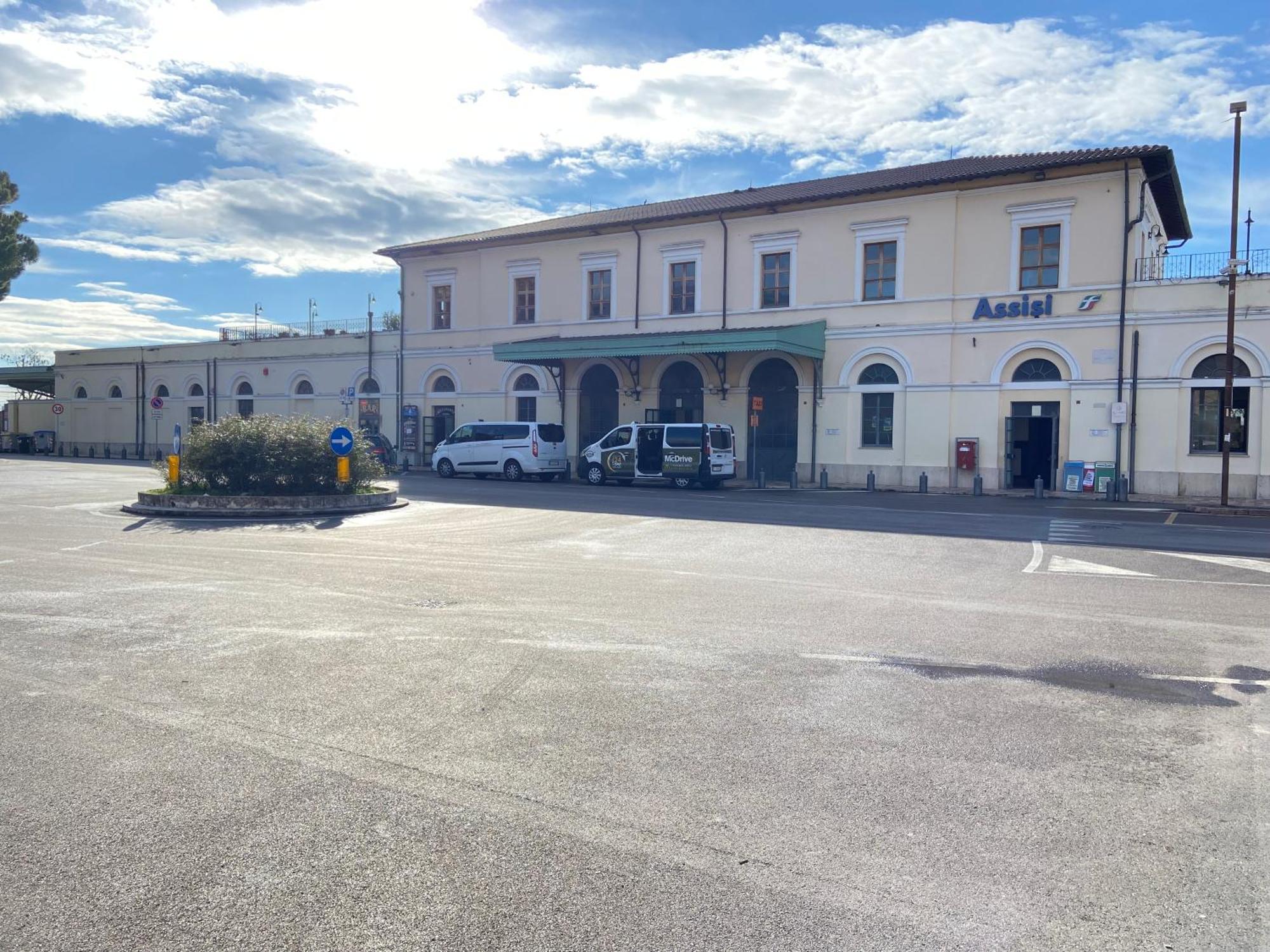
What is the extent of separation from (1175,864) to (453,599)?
7121 millimetres

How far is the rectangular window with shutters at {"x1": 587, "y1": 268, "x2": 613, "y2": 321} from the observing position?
117ft

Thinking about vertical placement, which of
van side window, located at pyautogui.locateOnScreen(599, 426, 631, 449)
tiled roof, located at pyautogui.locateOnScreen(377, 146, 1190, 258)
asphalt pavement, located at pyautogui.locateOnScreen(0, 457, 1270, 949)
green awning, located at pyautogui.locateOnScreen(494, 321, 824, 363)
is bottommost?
asphalt pavement, located at pyautogui.locateOnScreen(0, 457, 1270, 949)

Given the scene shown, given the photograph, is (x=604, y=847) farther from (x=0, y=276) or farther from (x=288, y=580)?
(x=0, y=276)

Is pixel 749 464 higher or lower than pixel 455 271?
lower

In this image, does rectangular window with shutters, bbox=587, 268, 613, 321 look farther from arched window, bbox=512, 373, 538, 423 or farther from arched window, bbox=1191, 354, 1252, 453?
arched window, bbox=1191, 354, 1252, 453

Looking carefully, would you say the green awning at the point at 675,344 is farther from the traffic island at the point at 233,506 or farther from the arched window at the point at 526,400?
the traffic island at the point at 233,506

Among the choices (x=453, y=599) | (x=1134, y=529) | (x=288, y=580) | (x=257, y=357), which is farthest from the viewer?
(x=257, y=357)

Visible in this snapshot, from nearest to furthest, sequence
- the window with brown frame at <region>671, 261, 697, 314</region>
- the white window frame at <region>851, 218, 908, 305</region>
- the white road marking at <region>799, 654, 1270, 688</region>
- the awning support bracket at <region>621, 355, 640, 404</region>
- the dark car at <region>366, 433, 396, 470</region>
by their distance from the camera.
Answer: the white road marking at <region>799, 654, 1270, 688</region> → the white window frame at <region>851, 218, 908, 305</region> → the window with brown frame at <region>671, 261, 697, 314</region> → the awning support bracket at <region>621, 355, 640, 404</region> → the dark car at <region>366, 433, 396, 470</region>

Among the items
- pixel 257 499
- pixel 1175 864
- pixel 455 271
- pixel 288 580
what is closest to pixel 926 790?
pixel 1175 864

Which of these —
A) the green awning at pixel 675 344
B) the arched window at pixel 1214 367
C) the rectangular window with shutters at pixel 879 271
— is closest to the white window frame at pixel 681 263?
the green awning at pixel 675 344

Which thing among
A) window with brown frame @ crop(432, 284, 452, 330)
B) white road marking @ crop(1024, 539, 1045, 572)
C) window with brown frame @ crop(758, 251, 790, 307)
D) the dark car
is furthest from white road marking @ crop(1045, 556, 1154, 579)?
window with brown frame @ crop(432, 284, 452, 330)

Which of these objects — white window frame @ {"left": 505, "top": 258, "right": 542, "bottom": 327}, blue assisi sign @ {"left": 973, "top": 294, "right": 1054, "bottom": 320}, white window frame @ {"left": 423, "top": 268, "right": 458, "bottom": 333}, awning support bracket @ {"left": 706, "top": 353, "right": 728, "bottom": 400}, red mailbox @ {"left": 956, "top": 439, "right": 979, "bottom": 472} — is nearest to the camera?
blue assisi sign @ {"left": 973, "top": 294, "right": 1054, "bottom": 320}

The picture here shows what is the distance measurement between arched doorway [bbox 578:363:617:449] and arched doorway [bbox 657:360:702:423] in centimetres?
204

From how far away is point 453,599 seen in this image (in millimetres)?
9766
